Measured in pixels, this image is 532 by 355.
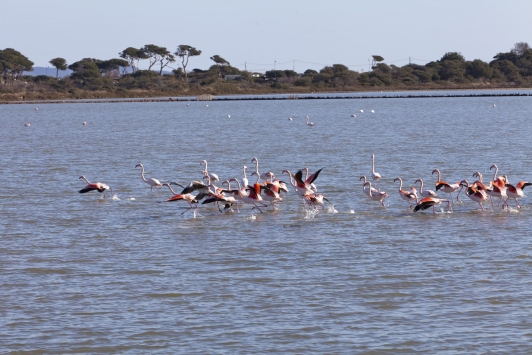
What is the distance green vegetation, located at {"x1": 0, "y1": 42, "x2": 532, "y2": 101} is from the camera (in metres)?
117

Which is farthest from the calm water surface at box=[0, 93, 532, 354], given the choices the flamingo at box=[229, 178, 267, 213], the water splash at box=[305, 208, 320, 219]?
the flamingo at box=[229, 178, 267, 213]

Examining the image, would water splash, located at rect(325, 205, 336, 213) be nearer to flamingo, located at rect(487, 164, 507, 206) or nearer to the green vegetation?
flamingo, located at rect(487, 164, 507, 206)

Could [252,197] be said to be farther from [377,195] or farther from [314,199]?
[377,195]

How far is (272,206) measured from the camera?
15320 mm

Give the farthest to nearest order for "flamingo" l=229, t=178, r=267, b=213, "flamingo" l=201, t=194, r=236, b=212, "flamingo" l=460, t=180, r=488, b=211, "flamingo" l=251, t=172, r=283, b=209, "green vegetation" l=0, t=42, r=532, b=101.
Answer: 1. "green vegetation" l=0, t=42, r=532, b=101
2. "flamingo" l=251, t=172, r=283, b=209
3. "flamingo" l=229, t=178, r=267, b=213
4. "flamingo" l=460, t=180, r=488, b=211
5. "flamingo" l=201, t=194, r=236, b=212

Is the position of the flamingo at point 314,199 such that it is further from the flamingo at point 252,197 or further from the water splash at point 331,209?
the flamingo at point 252,197

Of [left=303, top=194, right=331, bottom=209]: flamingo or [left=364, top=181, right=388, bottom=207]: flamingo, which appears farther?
[left=364, top=181, right=388, bottom=207]: flamingo

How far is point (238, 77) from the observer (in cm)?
13325

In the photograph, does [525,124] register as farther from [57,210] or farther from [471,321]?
[471,321]

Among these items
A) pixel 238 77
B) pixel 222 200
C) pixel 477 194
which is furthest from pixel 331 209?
pixel 238 77

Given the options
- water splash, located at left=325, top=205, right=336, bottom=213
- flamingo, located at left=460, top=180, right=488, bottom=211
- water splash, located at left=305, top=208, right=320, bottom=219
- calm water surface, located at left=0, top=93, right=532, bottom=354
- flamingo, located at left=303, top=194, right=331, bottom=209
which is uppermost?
flamingo, located at left=460, top=180, right=488, bottom=211

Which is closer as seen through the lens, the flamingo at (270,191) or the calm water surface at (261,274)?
the calm water surface at (261,274)

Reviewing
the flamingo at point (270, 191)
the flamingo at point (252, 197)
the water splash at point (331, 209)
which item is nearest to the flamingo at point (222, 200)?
the flamingo at point (252, 197)

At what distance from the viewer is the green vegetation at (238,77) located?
117 metres
